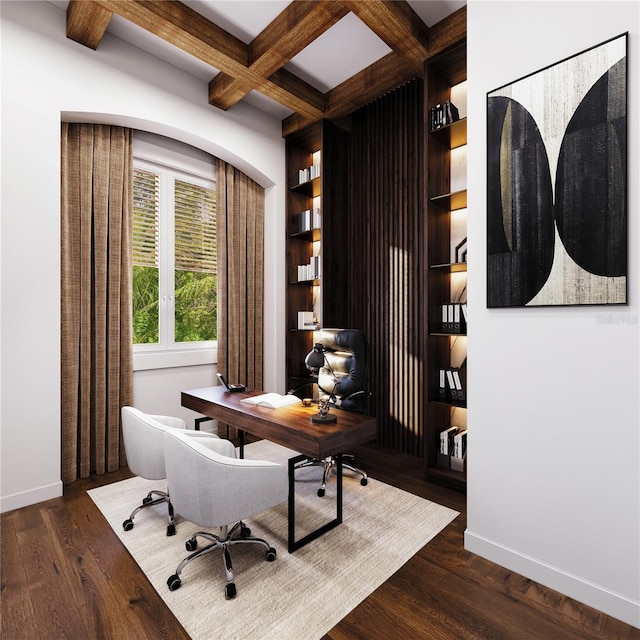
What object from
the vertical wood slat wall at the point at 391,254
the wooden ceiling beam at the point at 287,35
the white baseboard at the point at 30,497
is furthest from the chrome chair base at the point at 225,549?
the wooden ceiling beam at the point at 287,35

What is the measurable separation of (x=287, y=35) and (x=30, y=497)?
3.65 meters

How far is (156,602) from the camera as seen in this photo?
66.3 inches

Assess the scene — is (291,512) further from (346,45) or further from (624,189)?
(346,45)

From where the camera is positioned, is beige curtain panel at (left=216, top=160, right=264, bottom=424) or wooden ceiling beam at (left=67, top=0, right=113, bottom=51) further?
beige curtain panel at (left=216, top=160, right=264, bottom=424)

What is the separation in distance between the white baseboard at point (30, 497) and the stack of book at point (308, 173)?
348cm

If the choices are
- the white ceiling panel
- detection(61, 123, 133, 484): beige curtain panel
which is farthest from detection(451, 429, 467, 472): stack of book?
the white ceiling panel

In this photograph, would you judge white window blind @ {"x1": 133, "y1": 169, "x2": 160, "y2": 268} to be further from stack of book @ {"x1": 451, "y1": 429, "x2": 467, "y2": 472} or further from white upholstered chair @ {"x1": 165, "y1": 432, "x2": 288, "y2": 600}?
stack of book @ {"x1": 451, "y1": 429, "x2": 467, "y2": 472}

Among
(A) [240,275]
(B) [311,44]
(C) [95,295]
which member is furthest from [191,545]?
(B) [311,44]

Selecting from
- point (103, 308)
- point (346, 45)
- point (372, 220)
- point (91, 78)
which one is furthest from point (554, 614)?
point (91, 78)

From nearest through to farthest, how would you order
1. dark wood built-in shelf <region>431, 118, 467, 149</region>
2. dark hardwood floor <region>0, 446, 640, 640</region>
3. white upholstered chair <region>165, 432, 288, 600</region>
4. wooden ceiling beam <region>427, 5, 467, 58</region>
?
dark hardwood floor <region>0, 446, 640, 640</region>, white upholstered chair <region>165, 432, 288, 600</region>, wooden ceiling beam <region>427, 5, 467, 58</region>, dark wood built-in shelf <region>431, 118, 467, 149</region>

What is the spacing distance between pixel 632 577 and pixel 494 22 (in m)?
2.68

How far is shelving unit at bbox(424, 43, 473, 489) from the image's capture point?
284cm

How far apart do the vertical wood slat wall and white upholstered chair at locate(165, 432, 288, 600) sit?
180 cm

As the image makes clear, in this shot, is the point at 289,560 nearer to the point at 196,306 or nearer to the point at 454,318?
the point at 454,318
